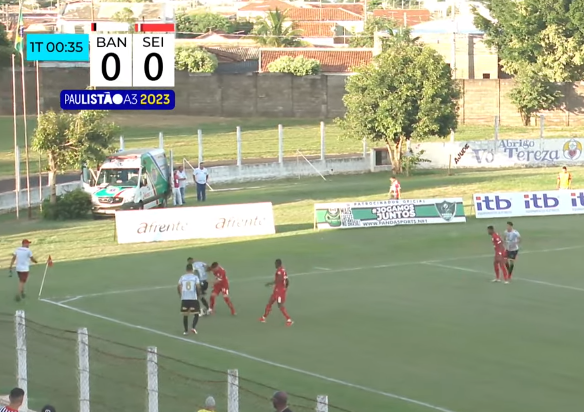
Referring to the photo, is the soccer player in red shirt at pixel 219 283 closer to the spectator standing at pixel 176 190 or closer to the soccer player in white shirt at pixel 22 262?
the soccer player in white shirt at pixel 22 262

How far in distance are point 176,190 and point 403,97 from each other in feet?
49.2

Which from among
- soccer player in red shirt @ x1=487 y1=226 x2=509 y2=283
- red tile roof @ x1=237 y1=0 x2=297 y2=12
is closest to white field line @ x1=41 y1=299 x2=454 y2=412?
soccer player in red shirt @ x1=487 y1=226 x2=509 y2=283

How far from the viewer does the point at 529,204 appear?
42.7 meters

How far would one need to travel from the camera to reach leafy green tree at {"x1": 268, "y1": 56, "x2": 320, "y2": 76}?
9612cm

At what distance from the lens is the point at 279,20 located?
4818 inches

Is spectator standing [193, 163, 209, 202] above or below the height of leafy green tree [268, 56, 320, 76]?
below

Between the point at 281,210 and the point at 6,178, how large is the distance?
17.0m

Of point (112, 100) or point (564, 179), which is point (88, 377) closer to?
point (112, 100)

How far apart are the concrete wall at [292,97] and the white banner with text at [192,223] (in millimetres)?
45956

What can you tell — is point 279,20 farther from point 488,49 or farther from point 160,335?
point 160,335

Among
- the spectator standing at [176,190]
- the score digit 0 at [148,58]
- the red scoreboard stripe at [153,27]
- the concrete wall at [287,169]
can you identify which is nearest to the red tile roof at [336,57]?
the concrete wall at [287,169]

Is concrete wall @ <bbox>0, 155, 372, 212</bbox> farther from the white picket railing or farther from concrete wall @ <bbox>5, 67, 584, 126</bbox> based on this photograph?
the white picket railing

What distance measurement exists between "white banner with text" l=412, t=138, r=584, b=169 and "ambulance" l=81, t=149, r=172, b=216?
1915 cm

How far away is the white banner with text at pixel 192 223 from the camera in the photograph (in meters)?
36.4
